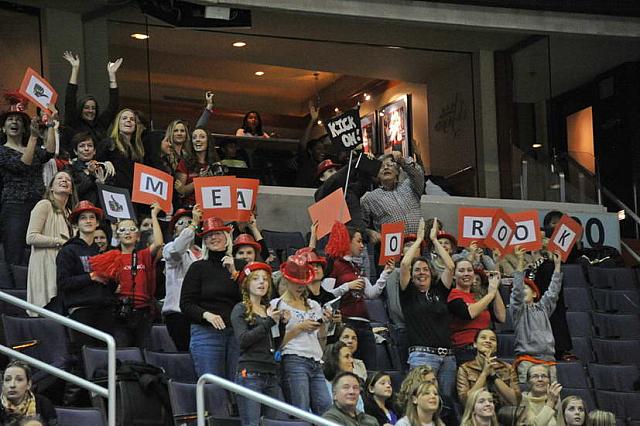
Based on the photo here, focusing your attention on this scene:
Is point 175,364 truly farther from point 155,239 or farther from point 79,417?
point 79,417

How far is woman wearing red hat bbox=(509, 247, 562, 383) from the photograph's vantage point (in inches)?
476

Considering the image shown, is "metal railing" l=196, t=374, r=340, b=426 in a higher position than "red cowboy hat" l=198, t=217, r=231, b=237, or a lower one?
lower

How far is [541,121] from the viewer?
62.8 ft

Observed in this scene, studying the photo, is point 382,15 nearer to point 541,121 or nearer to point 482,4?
point 482,4

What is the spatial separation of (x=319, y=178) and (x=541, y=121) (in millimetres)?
5422

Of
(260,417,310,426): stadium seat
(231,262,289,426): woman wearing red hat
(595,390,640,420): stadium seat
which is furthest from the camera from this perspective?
(595,390,640,420): stadium seat

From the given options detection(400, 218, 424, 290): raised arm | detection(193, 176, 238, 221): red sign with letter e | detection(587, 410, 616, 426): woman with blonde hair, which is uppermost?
detection(193, 176, 238, 221): red sign with letter e

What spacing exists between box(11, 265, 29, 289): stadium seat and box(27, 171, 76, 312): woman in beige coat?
45cm

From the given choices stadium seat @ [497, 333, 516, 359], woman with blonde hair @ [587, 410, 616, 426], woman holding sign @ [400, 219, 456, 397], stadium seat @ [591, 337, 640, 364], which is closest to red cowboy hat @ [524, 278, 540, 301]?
stadium seat @ [497, 333, 516, 359]

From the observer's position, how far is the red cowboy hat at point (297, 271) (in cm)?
1030

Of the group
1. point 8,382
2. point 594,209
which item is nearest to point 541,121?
point 594,209

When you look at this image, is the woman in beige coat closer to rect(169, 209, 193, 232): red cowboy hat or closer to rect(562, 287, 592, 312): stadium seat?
rect(169, 209, 193, 232): red cowboy hat

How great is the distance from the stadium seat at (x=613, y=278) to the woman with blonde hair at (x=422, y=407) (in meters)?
6.32

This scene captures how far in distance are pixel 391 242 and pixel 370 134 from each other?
315 inches
